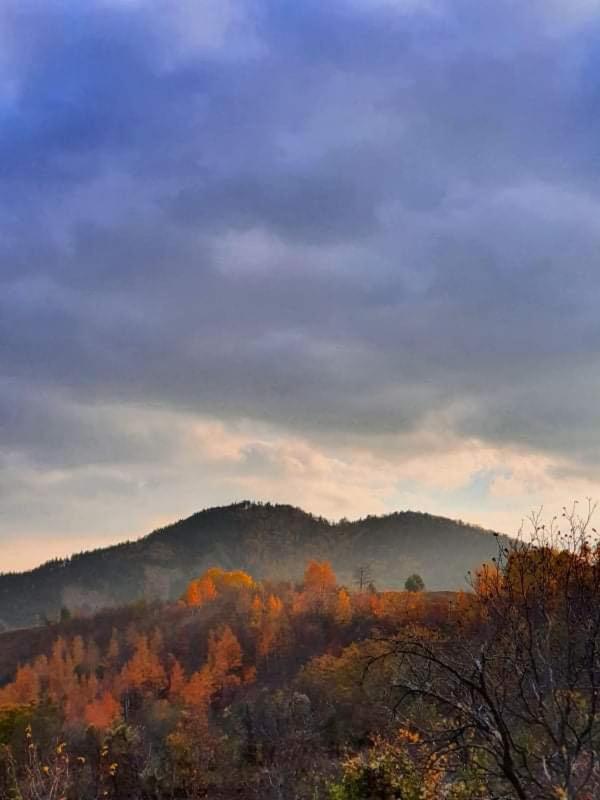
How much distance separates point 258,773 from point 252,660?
61905mm

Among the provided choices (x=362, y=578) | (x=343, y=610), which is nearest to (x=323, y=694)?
(x=343, y=610)

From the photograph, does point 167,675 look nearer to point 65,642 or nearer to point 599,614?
point 65,642

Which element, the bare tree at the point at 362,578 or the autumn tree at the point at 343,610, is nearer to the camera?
the autumn tree at the point at 343,610

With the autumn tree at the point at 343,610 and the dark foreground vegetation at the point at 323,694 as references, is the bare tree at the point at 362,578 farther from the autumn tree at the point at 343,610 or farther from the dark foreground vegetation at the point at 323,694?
the autumn tree at the point at 343,610

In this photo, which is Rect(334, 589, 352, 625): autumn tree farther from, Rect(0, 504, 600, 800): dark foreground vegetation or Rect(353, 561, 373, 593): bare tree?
Rect(353, 561, 373, 593): bare tree

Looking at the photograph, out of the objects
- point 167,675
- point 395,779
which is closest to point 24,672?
point 167,675

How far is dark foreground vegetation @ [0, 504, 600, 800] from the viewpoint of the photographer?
8.20 m

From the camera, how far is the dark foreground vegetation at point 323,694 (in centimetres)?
820

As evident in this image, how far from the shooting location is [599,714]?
9.98 meters

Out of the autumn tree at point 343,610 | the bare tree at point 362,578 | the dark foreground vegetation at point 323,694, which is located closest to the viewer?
the dark foreground vegetation at point 323,694

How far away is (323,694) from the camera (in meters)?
54.5

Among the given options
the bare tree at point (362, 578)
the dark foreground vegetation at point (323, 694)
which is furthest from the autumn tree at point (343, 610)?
the bare tree at point (362, 578)

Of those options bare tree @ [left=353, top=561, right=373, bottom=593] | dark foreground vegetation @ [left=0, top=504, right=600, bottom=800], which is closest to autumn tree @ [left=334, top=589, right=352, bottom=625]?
dark foreground vegetation @ [left=0, top=504, right=600, bottom=800]

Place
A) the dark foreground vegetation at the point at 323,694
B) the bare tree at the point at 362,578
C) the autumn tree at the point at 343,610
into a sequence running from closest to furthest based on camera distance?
the dark foreground vegetation at the point at 323,694
the autumn tree at the point at 343,610
the bare tree at the point at 362,578
